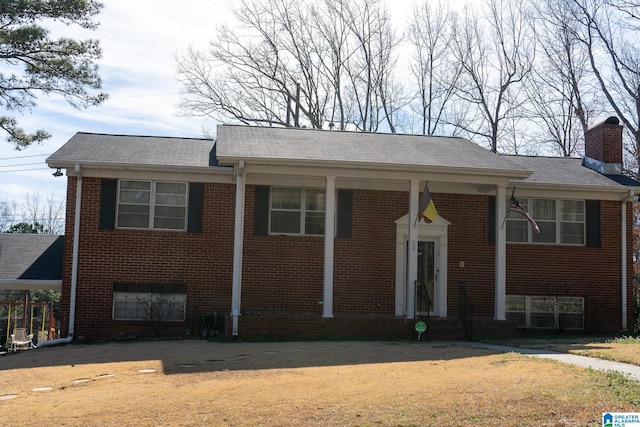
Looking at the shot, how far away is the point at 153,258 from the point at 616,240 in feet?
38.9

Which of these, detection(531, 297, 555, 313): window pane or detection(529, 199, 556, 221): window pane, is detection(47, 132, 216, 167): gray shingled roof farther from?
detection(531, 297, 555, 313): window pane

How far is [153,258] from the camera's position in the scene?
1705cm

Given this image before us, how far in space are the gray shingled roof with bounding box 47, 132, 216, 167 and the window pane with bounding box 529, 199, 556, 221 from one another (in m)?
8.31

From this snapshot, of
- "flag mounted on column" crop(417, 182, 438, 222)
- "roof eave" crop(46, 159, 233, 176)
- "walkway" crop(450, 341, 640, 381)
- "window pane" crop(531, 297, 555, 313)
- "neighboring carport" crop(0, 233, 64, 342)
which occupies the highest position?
"roof eave" crop(46, 159, 233, 176)

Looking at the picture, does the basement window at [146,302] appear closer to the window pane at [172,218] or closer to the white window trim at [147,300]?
the white window trim at [147,300]

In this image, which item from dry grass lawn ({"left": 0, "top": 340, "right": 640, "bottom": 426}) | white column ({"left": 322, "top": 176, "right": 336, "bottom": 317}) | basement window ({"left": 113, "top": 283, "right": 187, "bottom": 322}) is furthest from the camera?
basement window ({"left": 113, "top": 283, "right": 187, "bottom": 322})

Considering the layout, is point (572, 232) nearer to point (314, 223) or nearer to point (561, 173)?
point (561, 173)

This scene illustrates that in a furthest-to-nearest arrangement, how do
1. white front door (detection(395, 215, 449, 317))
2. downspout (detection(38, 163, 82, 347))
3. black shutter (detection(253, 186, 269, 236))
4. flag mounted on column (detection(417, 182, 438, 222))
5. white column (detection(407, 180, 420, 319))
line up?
white front door (detection(395, 215, 449, 317)), black shutter (detection(253, 186, 269, 236)), downspout (detection(38, 163, 82, 347)), white column (detection(407, 180, 420, 319)), flag mounted on column (detection(417, 182, 438, 222))

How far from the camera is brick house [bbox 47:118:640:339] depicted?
16.2m

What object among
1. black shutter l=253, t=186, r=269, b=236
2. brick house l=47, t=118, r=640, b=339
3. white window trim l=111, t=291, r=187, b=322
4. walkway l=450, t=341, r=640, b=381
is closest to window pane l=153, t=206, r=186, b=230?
brick house l=47, t=118, r=640, b=339

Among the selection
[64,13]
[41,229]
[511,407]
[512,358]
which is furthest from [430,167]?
[41,229]

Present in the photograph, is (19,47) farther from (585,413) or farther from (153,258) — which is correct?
(585,413)

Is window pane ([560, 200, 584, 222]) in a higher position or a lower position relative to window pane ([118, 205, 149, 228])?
higher

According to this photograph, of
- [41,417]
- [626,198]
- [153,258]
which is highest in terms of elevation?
[626,198]
